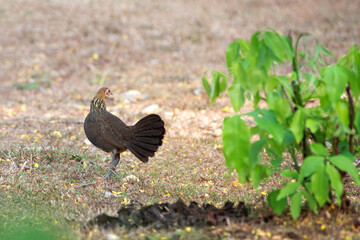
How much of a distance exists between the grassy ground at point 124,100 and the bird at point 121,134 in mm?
351

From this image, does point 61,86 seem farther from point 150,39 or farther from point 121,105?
A: point 150,39

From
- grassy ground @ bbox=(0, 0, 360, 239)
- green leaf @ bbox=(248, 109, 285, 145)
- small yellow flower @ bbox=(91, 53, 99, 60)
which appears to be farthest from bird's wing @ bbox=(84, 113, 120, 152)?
small yellow flower @ bbox=(91, 53, 99, 60)

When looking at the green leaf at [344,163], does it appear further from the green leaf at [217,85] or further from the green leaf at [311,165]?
the green leaf at [217,85]

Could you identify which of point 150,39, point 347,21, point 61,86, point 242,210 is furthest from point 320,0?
point 242,210

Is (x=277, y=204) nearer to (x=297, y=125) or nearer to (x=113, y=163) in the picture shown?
(x=297, y=125)

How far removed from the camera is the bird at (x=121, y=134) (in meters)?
5.11

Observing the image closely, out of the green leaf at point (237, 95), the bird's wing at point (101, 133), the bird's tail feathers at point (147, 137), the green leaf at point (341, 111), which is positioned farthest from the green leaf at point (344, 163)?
the bird's wing at point (101, 133)

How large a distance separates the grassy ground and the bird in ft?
1.15

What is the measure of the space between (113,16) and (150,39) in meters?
1.72

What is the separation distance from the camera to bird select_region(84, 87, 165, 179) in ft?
16.8

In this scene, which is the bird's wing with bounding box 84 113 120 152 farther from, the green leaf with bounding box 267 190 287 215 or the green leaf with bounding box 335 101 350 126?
the green leaf with bounding box 335 101 350 126

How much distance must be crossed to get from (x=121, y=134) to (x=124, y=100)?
12.2 ft

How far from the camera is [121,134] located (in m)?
5.23

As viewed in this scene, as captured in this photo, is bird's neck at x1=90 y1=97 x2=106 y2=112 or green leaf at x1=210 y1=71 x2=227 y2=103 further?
bird's neck at x1=90 y1=97 x2=106 y2=112
